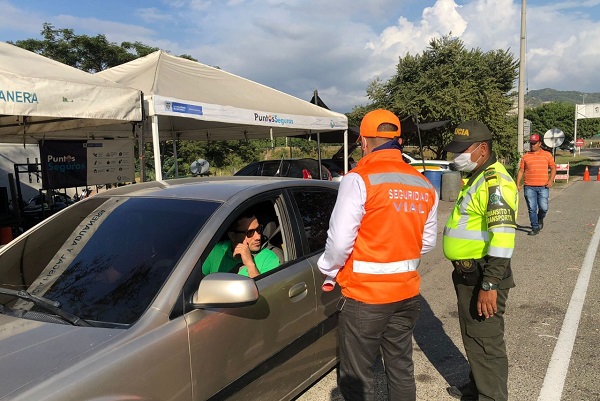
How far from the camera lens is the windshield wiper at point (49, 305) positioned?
179 cm

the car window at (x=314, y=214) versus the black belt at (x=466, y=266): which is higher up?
the car window at (x=314, y=214)

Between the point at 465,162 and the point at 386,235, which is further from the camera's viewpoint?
the point at 465,162

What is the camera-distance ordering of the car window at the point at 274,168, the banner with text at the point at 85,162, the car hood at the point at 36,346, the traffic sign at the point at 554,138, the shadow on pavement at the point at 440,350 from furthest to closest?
the traffic sign at the point at 554,138 → the car window at the point at 274,168 → the banner with text at the point at 85,162 → the shadow on pavement at the point at 440,350 → the car hood at the point at 36,346

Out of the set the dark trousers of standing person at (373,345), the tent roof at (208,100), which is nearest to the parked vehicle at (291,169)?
the tent roof at (208,100)

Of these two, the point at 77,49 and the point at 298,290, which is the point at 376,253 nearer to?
the point at 298,290

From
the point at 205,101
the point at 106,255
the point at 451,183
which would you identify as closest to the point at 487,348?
the point at 106,255

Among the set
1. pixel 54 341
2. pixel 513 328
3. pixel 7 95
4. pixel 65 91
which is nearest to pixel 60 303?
pixel 54 341

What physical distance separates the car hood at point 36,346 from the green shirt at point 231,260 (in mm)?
902

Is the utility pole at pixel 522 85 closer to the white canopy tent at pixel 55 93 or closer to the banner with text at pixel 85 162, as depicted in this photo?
the banner with text at pixel 85 162

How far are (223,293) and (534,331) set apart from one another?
3.44 m

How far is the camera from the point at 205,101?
645 centimetres

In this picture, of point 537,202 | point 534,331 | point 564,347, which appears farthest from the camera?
point 537,202

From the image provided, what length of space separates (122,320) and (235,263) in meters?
1.03

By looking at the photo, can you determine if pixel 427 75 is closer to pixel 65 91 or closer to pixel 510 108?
pixel 510 108
